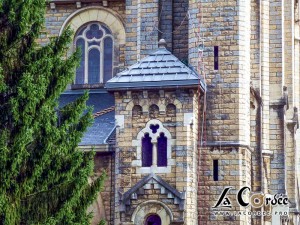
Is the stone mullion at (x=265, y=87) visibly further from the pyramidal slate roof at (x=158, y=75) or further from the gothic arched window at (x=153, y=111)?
the gothic arched window at (x=153, y=111)

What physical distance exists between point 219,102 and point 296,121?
6.17m

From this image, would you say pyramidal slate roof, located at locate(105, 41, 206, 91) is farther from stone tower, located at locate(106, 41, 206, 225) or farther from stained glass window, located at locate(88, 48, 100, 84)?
stained glass window, located at locate(88, 48, 100, 84)

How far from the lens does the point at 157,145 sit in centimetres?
4191

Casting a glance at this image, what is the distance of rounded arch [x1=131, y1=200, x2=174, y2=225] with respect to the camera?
41.2 metres

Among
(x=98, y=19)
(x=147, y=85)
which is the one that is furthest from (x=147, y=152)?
(x=98, y=19)

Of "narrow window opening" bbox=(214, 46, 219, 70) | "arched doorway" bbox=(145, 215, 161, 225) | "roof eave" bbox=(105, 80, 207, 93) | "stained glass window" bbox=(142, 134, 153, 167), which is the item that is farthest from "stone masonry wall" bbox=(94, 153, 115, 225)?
"narrow window opening" bbox=(214, 46, 219, 70)

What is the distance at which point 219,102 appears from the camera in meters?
43.3

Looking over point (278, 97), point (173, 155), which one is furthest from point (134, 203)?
point (278, 97)

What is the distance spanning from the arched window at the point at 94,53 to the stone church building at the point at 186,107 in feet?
0.11

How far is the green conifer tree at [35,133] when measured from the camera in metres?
33.3

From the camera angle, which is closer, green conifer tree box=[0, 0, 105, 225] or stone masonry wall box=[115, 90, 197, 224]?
green conifer tree box=[0, 0, 105, 225]

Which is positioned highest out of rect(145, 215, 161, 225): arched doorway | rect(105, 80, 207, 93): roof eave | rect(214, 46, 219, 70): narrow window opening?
rect(214, 46, 219, 70): narrow window opening

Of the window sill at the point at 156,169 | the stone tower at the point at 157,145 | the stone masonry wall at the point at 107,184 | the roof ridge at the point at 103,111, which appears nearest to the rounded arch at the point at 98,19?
the roof ridge at the point at 103,111

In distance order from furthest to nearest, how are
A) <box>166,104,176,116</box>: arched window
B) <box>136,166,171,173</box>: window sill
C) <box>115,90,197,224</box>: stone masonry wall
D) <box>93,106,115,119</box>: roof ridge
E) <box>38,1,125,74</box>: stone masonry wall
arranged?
1. <box>38,1,125,74</box>: stone masonry wall
2. <box>93,106,115,119</box>: roof ridge
3. <box>166,104,176,116</box>: arched window
4. <box>136,166,171,173</box>: window sill
5. <box>115,90,197,224</box>: stone masonry wall
